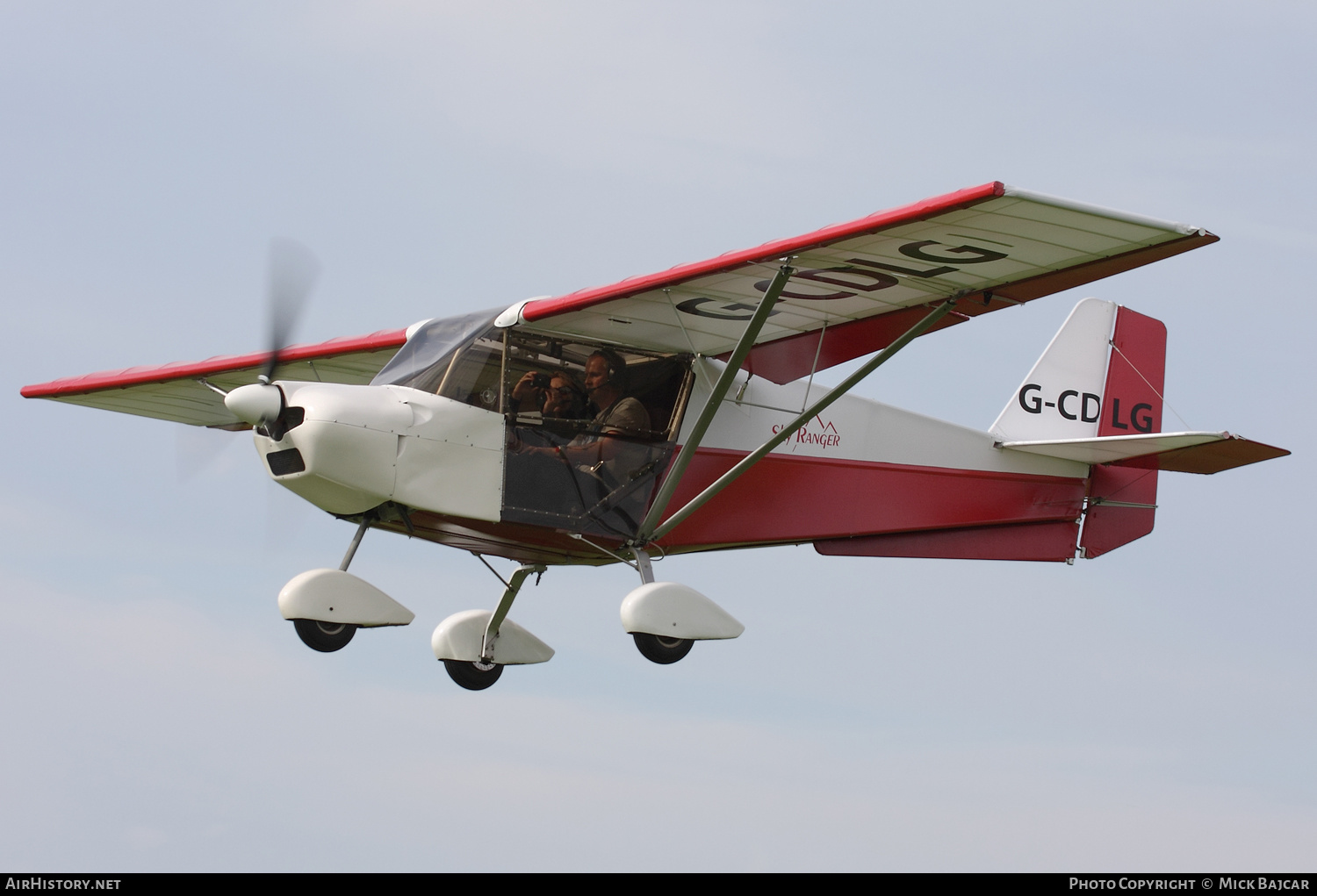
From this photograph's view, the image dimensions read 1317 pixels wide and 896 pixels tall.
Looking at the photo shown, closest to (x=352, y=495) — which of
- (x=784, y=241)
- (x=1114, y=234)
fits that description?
(x=784, y=241)

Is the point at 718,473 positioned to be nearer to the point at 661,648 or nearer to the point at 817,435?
the point at 817,435

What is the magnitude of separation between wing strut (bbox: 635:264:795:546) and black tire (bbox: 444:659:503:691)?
1.96 metres

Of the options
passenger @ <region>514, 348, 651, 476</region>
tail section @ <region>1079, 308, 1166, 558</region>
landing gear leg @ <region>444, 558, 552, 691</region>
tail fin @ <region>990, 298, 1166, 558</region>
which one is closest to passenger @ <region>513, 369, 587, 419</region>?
passenger @ <region>514, 348, 651, 476</region>

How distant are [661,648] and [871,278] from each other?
2.73 m

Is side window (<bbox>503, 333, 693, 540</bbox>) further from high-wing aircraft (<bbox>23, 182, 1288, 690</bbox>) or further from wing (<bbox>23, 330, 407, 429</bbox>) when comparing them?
wing (<bbox>23, 330, 407, 429</bbox>)

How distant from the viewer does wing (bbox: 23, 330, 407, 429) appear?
→ 1237 cm

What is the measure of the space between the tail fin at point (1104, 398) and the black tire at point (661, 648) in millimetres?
4166

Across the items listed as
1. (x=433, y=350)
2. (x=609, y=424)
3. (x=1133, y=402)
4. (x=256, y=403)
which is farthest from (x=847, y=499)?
(x=256, y=403)

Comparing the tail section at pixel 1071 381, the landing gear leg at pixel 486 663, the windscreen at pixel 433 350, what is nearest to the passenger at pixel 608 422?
the windscreen at pixel 433 350

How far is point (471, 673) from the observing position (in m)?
11.6

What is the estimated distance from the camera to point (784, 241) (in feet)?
30.1

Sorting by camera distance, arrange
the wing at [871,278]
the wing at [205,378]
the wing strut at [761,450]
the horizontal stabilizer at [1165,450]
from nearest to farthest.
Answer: the wing at [871,278] < the wing strut at [761,450] < the horizontal stabilizer at [1165,450] < the wing at [205,378]

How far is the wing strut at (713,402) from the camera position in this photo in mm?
9469

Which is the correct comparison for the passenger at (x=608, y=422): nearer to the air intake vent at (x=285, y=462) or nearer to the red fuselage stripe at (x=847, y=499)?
the red fuselage stripe at (x=847, y=499)
